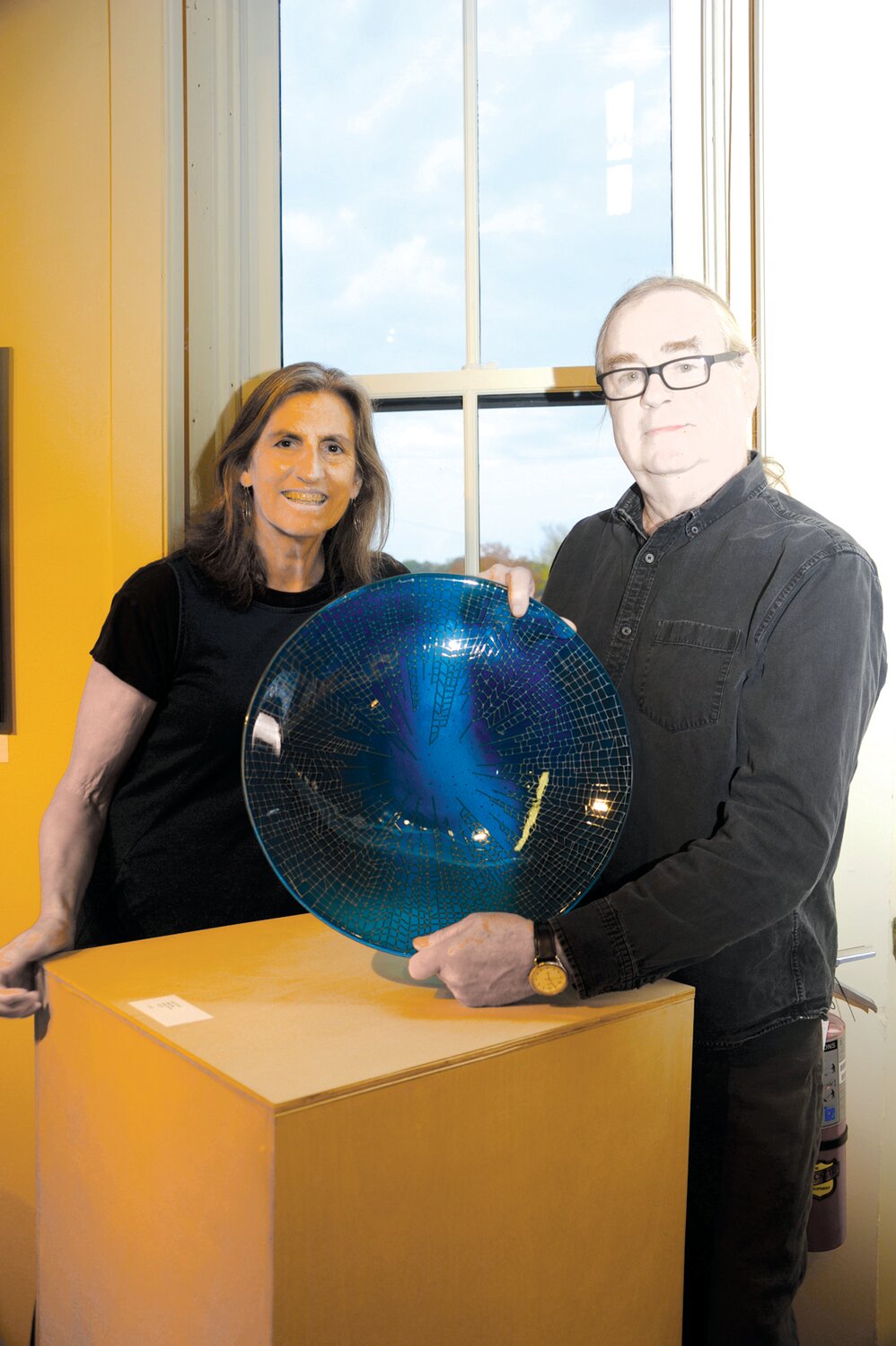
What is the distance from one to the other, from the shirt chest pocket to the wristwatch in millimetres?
285

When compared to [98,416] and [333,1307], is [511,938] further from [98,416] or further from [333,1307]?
[98,416]

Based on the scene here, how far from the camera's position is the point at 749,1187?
3.45 feet

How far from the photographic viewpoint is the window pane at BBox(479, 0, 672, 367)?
5.86 feet

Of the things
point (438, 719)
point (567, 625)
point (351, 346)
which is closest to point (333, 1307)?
point (438, 719)

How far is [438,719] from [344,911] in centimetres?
18

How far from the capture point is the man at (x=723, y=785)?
90 centimetres

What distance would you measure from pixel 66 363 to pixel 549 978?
145 centimetres

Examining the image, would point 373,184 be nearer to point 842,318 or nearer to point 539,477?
point 539,477

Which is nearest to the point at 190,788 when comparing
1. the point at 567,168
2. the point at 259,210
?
the point at 259,210

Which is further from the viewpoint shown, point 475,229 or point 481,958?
point 475,229

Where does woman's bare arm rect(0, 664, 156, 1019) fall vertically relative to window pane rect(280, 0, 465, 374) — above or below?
below

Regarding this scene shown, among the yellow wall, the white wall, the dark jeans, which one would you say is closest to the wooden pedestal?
the dark jeans

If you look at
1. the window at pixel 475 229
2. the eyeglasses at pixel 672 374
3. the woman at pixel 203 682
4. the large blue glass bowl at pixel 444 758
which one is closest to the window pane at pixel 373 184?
the window at pixel 475 229

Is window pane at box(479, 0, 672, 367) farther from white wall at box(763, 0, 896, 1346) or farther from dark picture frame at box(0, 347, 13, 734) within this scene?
dark picture frame at box(0, 347, 13, 734)
